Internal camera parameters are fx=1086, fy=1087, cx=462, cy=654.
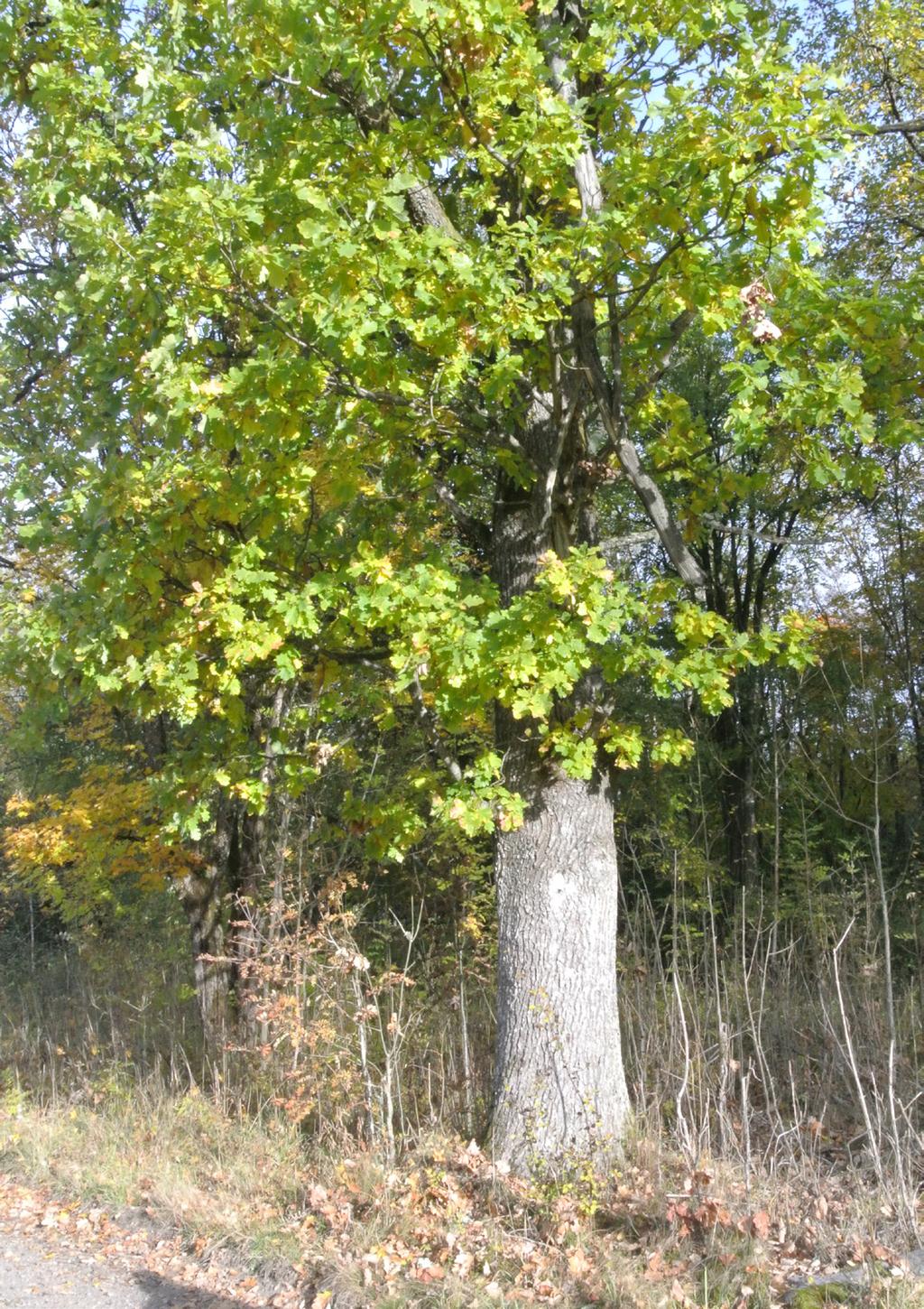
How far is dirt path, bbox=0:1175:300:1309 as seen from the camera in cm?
492

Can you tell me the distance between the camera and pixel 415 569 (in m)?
5.36

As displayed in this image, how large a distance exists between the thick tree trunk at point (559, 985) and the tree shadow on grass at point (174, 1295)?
146 centimetres

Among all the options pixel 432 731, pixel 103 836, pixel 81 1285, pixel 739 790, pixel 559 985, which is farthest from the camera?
pixel 739 790

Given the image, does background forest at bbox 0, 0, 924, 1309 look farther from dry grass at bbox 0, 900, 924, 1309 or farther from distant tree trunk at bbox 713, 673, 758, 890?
distant tree trunk at bbox 713, 673, 758, 890

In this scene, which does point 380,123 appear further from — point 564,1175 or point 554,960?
point 564,1175

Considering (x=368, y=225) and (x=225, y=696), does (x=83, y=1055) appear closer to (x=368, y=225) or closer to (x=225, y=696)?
(x=225, y=696)

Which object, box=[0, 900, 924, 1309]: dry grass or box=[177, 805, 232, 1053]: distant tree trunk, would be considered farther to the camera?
box=[177, 805, 232, 1053]: distant tree trunk

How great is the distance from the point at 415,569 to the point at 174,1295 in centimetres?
354

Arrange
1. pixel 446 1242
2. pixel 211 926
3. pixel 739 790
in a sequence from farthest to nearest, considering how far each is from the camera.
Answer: pixel 739 790
pixel 211 926
pixel 446 1242

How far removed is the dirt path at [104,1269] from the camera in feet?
16.1

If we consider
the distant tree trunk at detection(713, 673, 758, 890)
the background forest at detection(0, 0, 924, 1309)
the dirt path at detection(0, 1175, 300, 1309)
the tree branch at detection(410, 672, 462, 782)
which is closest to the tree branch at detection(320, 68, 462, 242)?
the background forest at detection(0, 0, 924, 1309)

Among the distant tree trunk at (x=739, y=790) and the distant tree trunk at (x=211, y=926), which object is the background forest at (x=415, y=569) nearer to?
the distant tree trunk at (x=211, y=926)

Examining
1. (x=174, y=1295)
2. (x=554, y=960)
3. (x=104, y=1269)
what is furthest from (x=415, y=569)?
(x=104, y=1269)

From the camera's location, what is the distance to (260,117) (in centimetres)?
595
